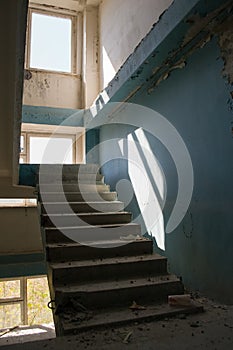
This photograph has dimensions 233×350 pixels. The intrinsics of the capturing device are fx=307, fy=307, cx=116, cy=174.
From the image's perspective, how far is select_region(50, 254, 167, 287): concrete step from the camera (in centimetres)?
254

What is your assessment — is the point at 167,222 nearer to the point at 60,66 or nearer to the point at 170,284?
A: the point at 170,284

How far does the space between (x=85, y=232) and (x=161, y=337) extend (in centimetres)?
148

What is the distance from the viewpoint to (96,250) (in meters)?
2.92

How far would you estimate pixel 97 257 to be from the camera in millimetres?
2896

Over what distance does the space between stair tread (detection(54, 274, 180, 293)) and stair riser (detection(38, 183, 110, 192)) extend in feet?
5.50

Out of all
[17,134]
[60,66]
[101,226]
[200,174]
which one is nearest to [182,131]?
[200,174]

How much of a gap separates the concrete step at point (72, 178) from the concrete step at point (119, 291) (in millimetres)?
1995

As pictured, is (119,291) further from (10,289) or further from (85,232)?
(10,289)

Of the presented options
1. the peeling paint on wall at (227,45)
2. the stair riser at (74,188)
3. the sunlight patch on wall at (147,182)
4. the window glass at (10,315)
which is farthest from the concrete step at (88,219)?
the window glass at (10,315)

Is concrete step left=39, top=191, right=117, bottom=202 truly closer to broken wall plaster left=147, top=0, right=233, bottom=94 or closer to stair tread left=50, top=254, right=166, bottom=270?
stair tread left=50, top=254, right=166, bottom=270

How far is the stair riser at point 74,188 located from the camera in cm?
396

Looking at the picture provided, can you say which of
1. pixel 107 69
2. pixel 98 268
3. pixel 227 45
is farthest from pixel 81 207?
pixel 107 69

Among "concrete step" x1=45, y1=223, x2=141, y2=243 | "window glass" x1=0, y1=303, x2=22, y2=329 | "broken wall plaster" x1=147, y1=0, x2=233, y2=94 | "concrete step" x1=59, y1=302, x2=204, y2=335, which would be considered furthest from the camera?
"window glass" x1=0, y1=303, x2=22, y2=329

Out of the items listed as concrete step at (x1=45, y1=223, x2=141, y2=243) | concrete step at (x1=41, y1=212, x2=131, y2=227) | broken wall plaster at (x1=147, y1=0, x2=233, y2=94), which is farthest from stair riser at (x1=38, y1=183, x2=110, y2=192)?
broken wall plaster at (x1=147, y1=0, x2=233, y2=94)
